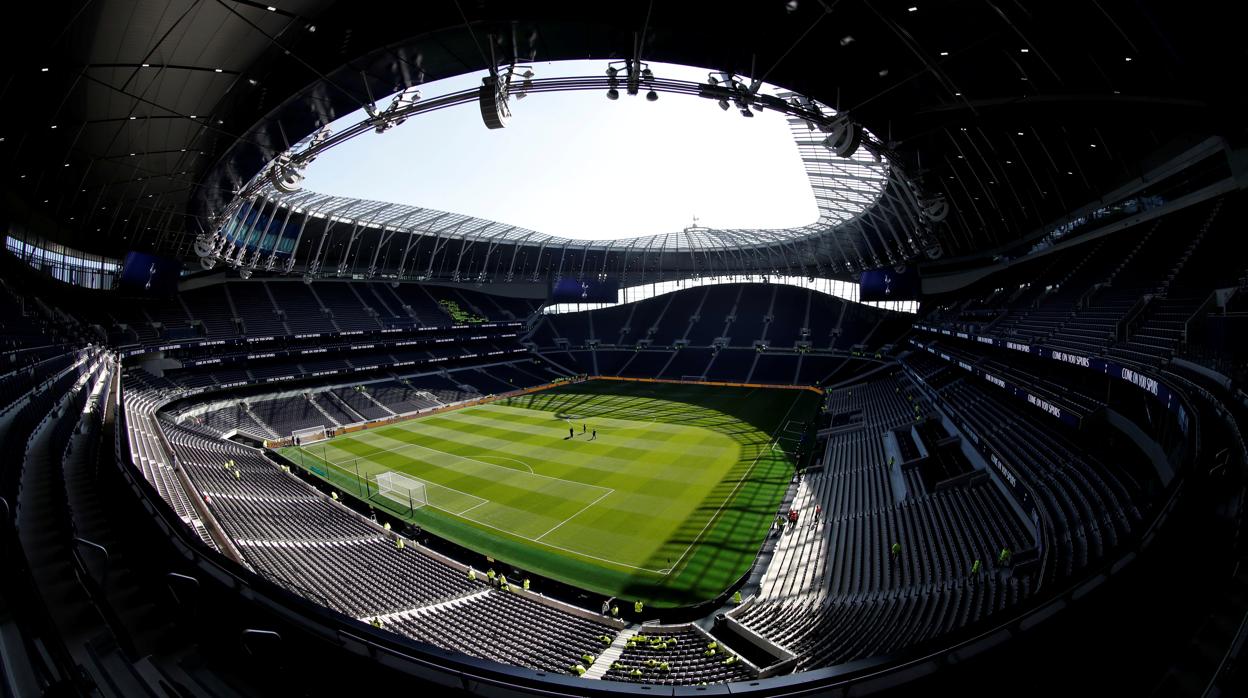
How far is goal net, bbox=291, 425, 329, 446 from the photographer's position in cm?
3821


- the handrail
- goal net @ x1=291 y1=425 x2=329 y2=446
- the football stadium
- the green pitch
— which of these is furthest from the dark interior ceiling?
goal net @ x1=291 y1=425 x2=329 y2=446

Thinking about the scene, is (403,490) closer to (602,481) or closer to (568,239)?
(602,481)

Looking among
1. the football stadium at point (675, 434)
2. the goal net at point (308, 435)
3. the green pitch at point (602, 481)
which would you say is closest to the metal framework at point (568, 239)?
the football stadium at point (675, 434)

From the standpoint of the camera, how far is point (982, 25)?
46.2 feet

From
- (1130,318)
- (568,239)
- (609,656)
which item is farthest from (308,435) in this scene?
(1130,318)

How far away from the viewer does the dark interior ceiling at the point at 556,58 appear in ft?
39.5

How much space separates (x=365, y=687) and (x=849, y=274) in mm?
68088

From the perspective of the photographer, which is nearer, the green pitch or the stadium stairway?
the stadium stairway

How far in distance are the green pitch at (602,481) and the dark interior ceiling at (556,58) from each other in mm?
17022

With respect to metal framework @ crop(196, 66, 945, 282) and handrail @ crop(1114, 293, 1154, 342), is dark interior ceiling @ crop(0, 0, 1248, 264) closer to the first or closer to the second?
metal framework @ crop(196, 66, 945, 282)

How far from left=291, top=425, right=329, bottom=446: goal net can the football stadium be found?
34 centimetres

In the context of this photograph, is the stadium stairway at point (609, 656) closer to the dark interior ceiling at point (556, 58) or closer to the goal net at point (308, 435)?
the dark interior ceiling at point (556, 58)

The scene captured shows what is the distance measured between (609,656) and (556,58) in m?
16.9

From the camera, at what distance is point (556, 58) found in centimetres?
1553
